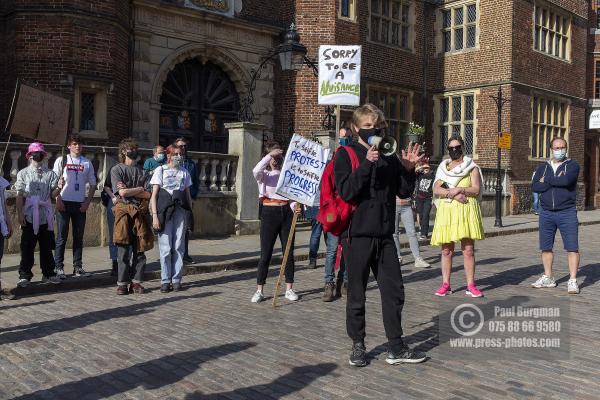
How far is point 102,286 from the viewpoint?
28.8 ft

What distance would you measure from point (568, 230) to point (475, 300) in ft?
5.84

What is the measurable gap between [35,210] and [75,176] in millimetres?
944

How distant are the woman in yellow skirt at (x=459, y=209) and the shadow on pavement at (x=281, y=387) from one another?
327 cm

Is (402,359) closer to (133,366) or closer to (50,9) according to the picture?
(133,366)

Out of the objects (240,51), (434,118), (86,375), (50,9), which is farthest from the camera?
(434,118)

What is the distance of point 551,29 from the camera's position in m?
24.1

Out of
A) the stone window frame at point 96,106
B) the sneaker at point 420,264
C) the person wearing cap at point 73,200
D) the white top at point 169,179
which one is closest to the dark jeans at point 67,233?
the person wearing cap at point 73,200

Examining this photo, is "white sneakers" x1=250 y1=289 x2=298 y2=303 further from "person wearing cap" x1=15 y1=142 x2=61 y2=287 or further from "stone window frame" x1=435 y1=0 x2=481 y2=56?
"stone window frame" x1=435 y1=0 x2=481 y2=56

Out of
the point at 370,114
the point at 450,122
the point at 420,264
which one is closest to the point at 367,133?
the point at 370,114

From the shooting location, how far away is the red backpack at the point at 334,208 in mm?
5000

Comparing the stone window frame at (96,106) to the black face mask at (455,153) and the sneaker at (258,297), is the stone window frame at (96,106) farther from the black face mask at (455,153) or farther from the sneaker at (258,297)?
the black face mask at (455,153)

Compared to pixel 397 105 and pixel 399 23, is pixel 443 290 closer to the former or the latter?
pixel 397 105

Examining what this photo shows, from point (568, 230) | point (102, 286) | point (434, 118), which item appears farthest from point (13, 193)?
point (434, 118)

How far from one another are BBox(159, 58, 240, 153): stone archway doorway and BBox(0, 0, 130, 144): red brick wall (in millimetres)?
2920
